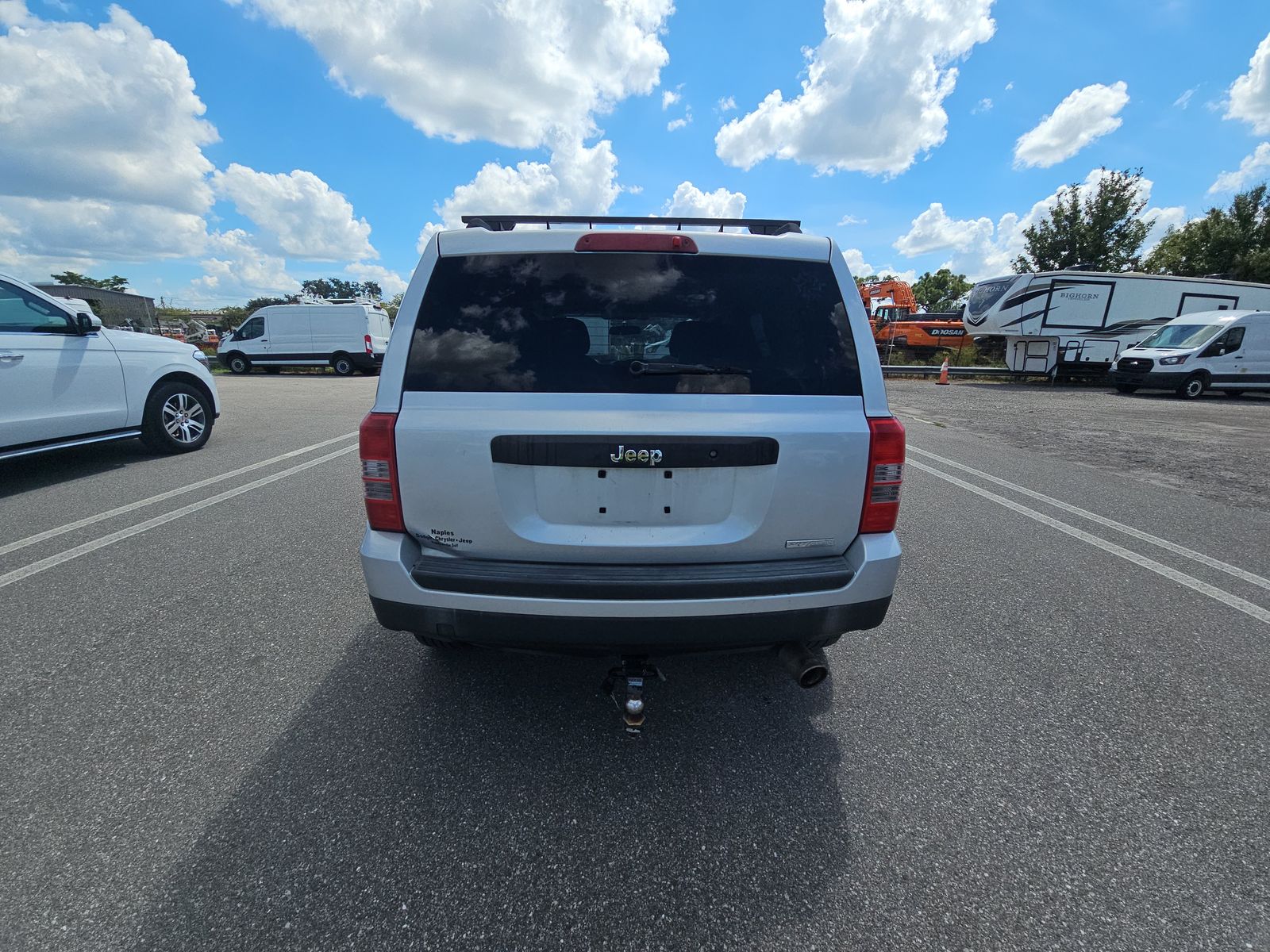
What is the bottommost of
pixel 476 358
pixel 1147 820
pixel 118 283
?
pixel 1147 820

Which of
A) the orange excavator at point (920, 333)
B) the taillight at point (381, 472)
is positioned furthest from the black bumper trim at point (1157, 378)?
the taillight at point (381, 472)

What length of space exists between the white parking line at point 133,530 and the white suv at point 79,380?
171cm

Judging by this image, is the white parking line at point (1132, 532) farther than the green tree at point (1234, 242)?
No

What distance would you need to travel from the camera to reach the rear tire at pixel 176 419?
658 centimetres

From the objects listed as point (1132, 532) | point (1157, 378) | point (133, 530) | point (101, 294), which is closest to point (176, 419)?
point (133, 530)

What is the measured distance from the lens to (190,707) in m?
2.43

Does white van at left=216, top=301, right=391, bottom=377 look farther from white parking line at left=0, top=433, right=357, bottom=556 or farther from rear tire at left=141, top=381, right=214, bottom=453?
white parking line at left=0, top=433, right=357, bottom=556

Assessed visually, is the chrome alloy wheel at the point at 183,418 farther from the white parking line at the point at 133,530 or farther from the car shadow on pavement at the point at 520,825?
the car shadow on pavement at the point at 520,825

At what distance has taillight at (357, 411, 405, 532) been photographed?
202 centimetres

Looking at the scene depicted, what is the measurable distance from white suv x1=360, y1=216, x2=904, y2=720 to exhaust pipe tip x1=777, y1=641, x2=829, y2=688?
10 mm

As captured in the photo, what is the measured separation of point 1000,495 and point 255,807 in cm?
639

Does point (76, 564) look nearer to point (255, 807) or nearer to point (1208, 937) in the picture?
point (255, 807)

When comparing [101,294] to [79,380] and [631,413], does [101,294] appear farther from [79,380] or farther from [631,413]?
[631,413]

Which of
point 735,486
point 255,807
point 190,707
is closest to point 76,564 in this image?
point 190,707
